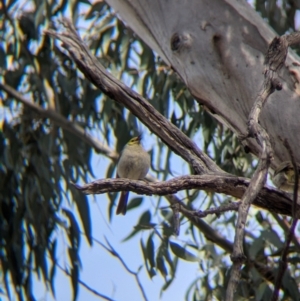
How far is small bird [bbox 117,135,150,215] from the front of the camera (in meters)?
4.80

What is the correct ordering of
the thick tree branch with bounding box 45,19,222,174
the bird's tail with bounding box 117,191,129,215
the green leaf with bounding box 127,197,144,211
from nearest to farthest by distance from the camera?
the thick tree branch with bounding box 45,19,222,174
the green leaf with bounding box 127,197,144,211
the bird's tail with bounding box 117,191,129,215

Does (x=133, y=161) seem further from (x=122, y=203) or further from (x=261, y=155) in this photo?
(x=261, y=155)

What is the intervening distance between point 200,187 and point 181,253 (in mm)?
2257

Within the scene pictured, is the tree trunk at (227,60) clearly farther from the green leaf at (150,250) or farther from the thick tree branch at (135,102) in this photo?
the green leaf at (150,250)

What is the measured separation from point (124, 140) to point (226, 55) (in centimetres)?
239

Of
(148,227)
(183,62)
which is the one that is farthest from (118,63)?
(183,62)

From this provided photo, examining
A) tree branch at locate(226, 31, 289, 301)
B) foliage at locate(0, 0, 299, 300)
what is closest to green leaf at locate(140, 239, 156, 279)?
foliage at locate(0, 0, 299, 300)

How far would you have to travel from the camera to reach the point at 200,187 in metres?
2.20

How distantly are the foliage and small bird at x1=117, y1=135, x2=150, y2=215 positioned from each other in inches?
5.9

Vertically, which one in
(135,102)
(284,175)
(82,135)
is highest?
(82,135)

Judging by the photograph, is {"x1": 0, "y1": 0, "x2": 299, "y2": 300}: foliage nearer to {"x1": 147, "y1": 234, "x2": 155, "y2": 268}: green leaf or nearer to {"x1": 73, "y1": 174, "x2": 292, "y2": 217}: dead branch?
{"x1": 147, "y1": 234, "x2": 155, "y2": 268}: green leaf

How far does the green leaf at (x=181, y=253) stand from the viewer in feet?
14.3

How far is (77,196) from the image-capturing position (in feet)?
15.4

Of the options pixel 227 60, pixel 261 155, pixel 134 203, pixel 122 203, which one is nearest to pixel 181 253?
pixel 134 203
